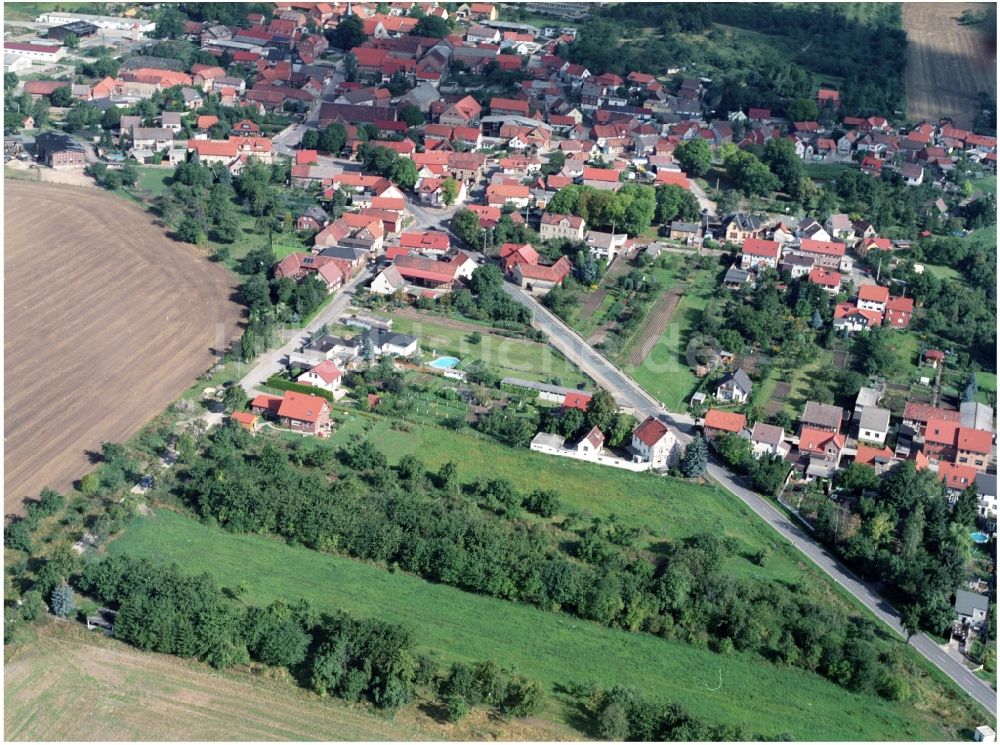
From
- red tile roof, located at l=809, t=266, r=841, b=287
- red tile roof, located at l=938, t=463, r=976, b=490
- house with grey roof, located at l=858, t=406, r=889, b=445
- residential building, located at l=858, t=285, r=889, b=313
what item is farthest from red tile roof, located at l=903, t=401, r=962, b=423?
red tile roof, located at l=809, t=266, r=841, b=287

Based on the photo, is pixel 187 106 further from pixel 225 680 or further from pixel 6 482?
pixel 225 680

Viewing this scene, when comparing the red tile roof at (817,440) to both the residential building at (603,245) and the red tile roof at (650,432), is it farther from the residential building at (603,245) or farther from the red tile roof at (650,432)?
the residential building at (603,245)

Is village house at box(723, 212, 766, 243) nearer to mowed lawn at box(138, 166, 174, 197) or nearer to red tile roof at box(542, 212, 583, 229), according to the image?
red tile roof at box(542, 212, 583, 229)

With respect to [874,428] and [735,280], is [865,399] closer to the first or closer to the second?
[874,428]

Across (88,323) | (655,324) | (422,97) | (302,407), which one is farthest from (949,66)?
(88,323)

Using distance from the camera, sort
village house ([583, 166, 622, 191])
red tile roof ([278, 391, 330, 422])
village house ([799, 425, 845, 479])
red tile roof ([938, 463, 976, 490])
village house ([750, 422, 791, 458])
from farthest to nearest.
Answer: village house ([583, 166, 622, 191]), red tile roof ([278, 391, 330, 422]), village house ([750, 422, 791, 458]), village house ([799, 425, 845, 479]), red tile roof ([938, 463, 976, 490])

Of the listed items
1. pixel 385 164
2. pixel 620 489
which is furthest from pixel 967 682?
pixel 385 164

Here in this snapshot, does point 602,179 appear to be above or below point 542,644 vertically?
above
